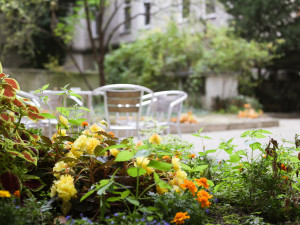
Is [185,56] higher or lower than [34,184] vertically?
higher

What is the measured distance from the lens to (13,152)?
159 centimetres

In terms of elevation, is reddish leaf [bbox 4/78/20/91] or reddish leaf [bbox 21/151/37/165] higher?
reddish leaf [bbox 4/78/20/91]

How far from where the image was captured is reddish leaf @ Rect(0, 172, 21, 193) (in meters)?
1.60

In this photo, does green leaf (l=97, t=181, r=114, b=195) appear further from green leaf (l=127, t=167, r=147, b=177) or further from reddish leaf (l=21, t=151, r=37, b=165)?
reddish leaf (l=21, t=151, r=37, b=165)

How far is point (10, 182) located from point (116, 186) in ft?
1.48

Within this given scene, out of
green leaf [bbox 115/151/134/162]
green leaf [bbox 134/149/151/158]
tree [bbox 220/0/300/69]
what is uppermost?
tree [bbox 220/0/300/69]

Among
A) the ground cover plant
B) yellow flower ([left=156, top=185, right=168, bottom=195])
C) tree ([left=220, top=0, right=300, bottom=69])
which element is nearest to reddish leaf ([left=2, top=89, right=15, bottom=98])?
the ground cover plant

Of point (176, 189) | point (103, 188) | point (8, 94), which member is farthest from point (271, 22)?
point (103, 188)

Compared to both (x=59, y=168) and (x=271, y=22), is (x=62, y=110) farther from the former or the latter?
(x=271, y=22)

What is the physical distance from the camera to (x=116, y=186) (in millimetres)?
1592

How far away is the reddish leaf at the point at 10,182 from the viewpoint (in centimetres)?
160

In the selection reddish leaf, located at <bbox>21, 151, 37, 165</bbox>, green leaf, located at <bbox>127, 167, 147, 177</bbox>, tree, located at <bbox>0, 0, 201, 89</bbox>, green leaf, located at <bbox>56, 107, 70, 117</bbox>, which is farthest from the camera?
tree, located at <bbox>0, 0, 201, 89</bbox>

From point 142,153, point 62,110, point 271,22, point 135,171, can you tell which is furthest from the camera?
point 271,22

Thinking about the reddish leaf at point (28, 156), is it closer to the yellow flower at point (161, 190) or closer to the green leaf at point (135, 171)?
the green leaf at point (135, 171)
